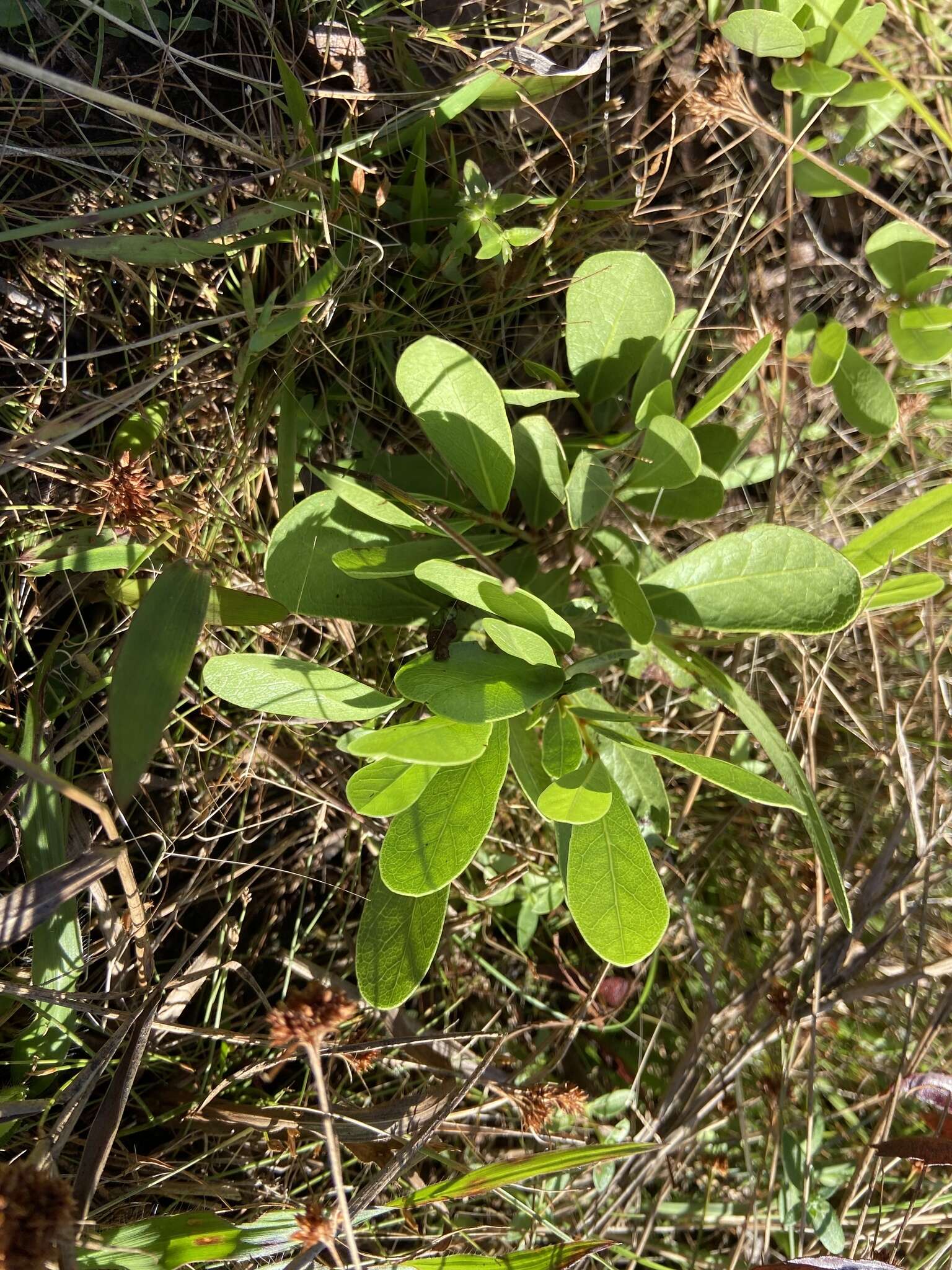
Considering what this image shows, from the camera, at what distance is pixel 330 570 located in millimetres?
1442

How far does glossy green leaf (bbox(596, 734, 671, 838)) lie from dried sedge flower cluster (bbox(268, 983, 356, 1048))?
0.62 m

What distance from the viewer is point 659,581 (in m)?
1.54

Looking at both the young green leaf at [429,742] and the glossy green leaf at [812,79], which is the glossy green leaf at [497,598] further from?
the glossy green leaf at [812,79]

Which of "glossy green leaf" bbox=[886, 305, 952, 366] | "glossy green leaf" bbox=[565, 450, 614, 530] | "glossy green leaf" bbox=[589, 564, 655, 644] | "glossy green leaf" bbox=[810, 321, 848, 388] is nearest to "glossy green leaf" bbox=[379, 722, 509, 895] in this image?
"glossy green leaf" bbox=[589, 564, 655, 644]

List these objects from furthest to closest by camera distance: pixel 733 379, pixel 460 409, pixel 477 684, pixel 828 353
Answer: pixel 828 353
pixel 733 379
pixel 460 409
pixel 477 684

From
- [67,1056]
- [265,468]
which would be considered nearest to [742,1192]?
[67,1056]

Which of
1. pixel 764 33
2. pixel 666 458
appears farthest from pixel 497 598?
pixel 764 33

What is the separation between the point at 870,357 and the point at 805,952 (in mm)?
1318

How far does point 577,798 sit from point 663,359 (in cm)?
82

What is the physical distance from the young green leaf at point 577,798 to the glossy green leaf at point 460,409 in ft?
1.58

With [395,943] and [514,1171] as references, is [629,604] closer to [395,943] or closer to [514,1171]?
[395,943]

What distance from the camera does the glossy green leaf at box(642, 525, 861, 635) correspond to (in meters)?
1.40

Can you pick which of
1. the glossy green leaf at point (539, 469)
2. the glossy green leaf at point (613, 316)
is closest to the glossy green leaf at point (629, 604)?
the glossy green leaf at point (539, 469)

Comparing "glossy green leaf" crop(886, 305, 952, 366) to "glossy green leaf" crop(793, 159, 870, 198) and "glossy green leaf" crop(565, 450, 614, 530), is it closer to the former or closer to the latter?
"glossy green leaf" crop(793, 159, 870, 198)
